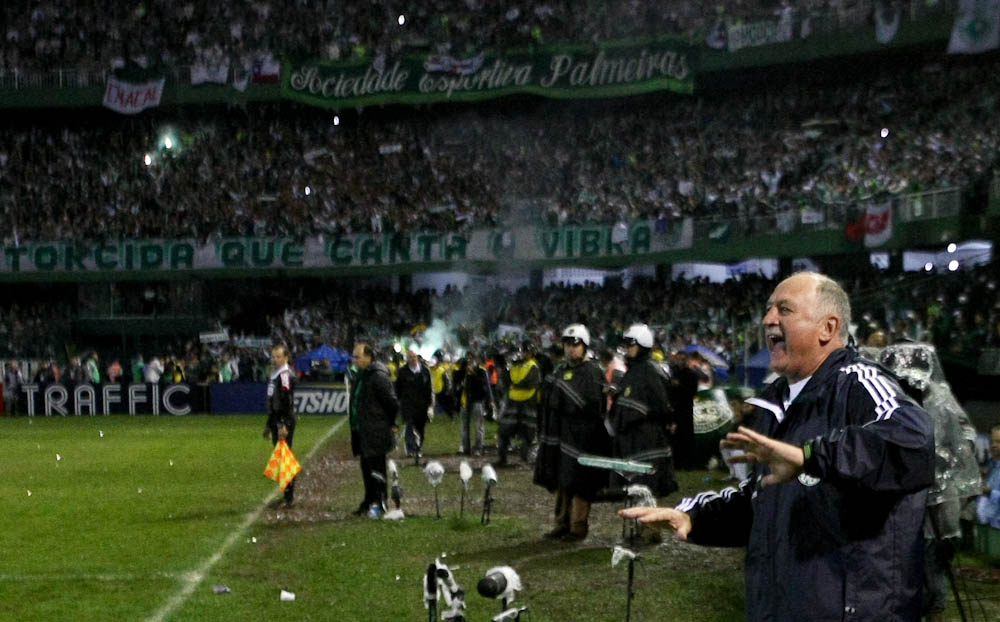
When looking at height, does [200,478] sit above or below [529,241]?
below

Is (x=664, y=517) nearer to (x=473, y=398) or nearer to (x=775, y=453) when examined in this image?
(x=775, y=453)

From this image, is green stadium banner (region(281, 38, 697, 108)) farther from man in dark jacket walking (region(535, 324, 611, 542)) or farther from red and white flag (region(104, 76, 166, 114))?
man in dark jacket walking (region(535, 324, 611, 542))

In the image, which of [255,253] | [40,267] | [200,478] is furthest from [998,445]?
[40,267]

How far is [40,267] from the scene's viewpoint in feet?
145

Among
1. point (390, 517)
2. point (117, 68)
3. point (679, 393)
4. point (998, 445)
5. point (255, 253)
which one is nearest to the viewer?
point (998, 445)

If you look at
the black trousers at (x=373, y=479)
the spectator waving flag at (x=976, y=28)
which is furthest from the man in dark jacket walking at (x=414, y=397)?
the spectator waving flag at (x=976, y=28)

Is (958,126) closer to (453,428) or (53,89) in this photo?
Answer: (453,428)

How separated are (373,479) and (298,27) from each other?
39068 mm

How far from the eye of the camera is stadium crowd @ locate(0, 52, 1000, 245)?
37594 mm

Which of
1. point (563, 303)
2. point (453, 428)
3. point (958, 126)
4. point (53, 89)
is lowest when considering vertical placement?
point (453, 428)

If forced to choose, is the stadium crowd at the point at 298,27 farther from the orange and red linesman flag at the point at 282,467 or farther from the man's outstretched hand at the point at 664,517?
the man's outstretched hand at the point at 664,517

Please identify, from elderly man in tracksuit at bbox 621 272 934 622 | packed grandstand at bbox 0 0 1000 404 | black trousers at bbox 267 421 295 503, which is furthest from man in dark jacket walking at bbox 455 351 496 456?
elderly man in tracksuit at bbox 621 272 934 622

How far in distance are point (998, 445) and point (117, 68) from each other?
43006mm

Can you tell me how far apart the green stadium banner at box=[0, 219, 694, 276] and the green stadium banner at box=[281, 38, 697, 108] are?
19.7ft
